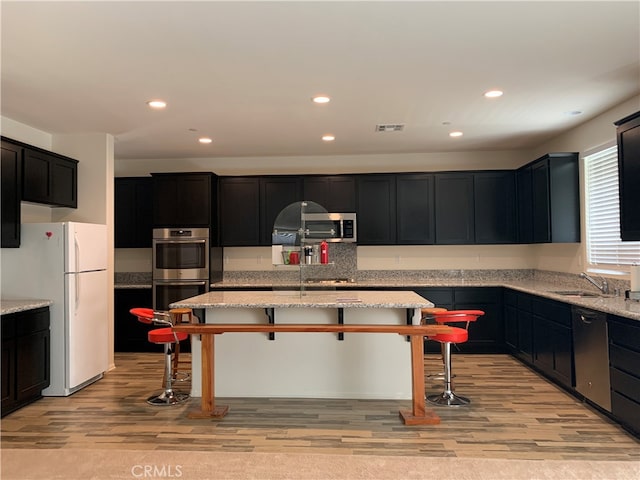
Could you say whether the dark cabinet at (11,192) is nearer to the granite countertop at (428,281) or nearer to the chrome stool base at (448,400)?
the granite countertop at (428,281)

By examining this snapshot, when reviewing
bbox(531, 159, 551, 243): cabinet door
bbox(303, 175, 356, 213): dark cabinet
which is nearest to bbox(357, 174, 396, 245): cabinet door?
bbox(303, 175, 356, 213): dark cabinet

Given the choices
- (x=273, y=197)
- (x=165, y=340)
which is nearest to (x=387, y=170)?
(x=273, y=197)

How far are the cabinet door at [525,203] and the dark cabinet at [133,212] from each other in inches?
198

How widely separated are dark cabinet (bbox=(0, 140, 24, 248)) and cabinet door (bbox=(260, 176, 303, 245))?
295 centimetres

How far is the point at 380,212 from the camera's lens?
253 inches

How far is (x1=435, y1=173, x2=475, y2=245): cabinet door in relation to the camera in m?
6.34

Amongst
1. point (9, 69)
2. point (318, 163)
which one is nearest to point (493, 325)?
point (318, 163)

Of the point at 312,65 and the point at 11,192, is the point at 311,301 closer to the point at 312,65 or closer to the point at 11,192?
the point at 312,65

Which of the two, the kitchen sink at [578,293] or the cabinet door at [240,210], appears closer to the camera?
the kitchen sink at [578,293]

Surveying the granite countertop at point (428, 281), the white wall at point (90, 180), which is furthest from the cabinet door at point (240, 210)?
the white wall at point (90, 180)

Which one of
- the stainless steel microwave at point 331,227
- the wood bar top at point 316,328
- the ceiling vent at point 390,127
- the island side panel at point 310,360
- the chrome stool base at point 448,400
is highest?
the ceiling vent at point 390,127

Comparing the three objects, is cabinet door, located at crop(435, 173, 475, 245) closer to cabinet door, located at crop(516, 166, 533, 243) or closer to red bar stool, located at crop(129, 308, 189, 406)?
cabinet door, located at crop(516, 166, 533, 243)

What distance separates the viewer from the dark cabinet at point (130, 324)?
6.18 meters

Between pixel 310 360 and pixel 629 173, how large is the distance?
3096mm
